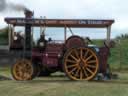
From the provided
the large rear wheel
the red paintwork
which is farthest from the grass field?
the large rear wheel

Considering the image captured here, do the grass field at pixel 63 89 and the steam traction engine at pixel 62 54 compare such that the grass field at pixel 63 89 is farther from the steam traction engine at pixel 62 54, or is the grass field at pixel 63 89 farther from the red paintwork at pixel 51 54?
the red paintwork at pixel 51 54

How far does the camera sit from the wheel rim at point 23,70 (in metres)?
20.3

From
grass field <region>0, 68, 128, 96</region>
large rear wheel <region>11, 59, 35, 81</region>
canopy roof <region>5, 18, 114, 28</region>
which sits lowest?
grass field <region>0, 68, 128, 96</region>

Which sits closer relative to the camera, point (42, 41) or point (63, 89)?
point (63, 89)

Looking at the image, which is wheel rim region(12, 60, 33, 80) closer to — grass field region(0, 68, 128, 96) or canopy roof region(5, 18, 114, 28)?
canopy roof region(5, 18, 114, 28)

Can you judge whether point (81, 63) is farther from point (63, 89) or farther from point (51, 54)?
point (63, 89)

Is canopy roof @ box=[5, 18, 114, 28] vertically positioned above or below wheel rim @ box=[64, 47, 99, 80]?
above

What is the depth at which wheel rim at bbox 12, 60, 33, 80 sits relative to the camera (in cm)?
2033

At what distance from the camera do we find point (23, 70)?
2045cm

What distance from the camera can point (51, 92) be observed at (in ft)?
51.9

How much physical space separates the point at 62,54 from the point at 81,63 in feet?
2.61

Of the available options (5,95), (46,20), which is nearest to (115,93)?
(5,95)

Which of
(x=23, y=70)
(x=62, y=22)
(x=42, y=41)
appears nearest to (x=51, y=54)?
(x=42, y=41)

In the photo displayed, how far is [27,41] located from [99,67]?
8.82 feet
